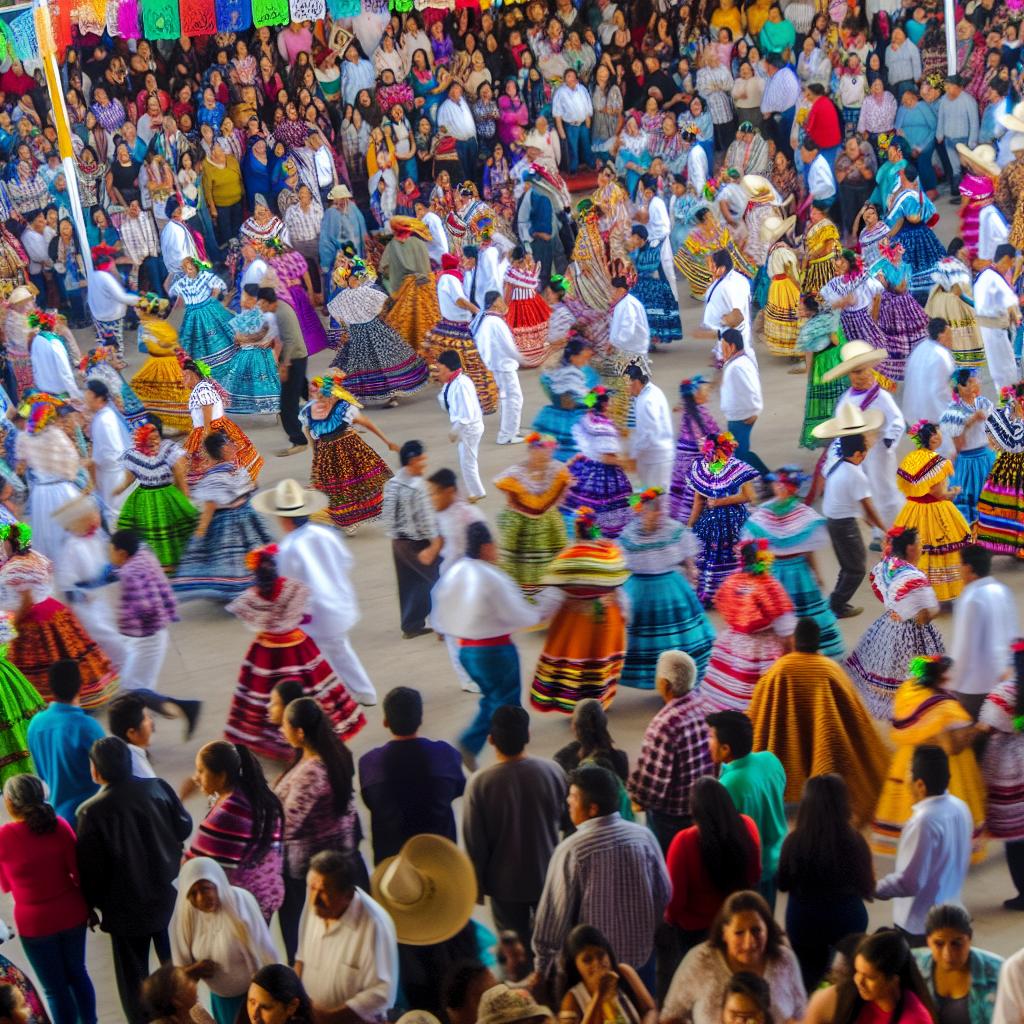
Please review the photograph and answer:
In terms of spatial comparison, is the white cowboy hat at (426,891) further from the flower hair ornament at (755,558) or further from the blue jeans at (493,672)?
the flower hair ornament at (755,558)

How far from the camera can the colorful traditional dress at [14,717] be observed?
273 inches

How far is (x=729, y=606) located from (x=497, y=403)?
5367mm

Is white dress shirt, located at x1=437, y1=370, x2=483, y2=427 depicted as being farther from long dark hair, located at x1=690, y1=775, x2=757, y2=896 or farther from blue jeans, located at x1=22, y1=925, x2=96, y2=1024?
long dark hair, located at x1=690, y1=775, x2=757, y2=896

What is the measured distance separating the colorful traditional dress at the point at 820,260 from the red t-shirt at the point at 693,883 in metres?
7.21

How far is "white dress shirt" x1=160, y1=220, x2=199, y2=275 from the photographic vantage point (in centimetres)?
1331

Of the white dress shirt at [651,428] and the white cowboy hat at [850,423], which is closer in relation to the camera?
the white cowboy hat at [850,423]

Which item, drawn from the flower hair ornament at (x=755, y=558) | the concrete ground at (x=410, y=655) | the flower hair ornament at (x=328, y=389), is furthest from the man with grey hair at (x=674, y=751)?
the flower hair ornament at (x=328, y=389)

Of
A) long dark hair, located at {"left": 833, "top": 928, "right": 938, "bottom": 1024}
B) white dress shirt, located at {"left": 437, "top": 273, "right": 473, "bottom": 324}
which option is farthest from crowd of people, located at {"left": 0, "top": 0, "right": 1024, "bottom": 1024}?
white dress shirt, located at {"left": 437, "top": 273, "right": 473, "bottom": 324}

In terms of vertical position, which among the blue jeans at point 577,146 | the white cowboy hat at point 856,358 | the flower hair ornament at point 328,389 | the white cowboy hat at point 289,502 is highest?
the blue jeans at point 577,146

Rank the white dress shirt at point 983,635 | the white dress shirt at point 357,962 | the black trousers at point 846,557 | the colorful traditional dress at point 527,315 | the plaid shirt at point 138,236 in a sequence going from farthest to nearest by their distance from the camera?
the plaid shirt at point 138,236
the colorful traditional dress at point 527,315
the black trousers at point 846,557
the white dress shirt at point 983,635
the white dress shirt at point 357,962

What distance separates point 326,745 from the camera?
565 centimetres

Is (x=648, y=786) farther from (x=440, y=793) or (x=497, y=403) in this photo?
(x=497, y=403)

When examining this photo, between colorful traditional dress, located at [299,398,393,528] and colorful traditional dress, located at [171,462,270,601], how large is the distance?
2.71ft

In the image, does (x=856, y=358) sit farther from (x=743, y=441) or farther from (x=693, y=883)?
(x=693, y=883)
